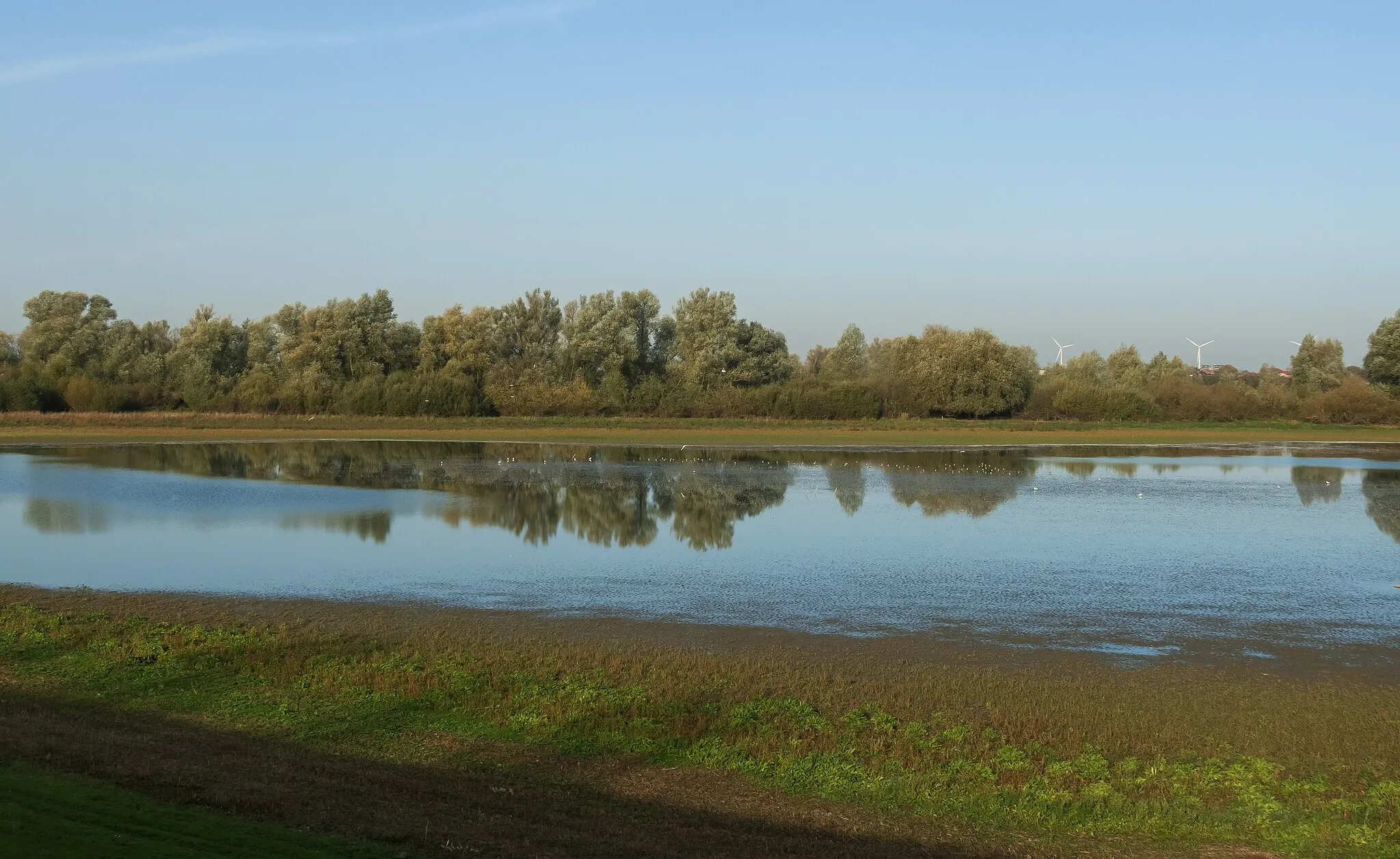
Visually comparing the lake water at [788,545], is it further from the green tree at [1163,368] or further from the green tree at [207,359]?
the green tree at [1163,368]

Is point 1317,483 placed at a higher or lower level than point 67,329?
lower

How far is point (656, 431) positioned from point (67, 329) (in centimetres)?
6104

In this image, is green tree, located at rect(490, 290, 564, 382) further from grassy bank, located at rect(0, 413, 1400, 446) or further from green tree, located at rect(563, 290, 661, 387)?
grassy bank, located at rect(0, 413, 1400, 446)

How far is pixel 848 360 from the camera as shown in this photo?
13612 centimetres

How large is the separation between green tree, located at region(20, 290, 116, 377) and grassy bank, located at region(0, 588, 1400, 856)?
104 meters

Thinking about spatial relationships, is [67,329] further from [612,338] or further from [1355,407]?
[1355,407]

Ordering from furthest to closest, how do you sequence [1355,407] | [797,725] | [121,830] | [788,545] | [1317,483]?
[1355,407], [1317,483], [788,545], [797,725], [121,830]

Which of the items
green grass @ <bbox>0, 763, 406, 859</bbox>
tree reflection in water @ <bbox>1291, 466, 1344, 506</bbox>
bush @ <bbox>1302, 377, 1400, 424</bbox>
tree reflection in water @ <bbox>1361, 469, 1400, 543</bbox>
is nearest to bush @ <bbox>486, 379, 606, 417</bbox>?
tree reflection in water @ <bbox>1291, 466, 1344, 506</bbox>

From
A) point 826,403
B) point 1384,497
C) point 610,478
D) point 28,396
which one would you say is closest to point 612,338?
point 826,403

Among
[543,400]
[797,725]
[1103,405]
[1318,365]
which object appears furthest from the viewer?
[1318,365]

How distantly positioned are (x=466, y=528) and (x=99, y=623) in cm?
1321

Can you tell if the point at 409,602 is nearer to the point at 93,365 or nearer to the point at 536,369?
the point at 536,369

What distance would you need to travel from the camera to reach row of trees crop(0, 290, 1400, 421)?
9662cm

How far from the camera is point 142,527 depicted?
28828 mm
